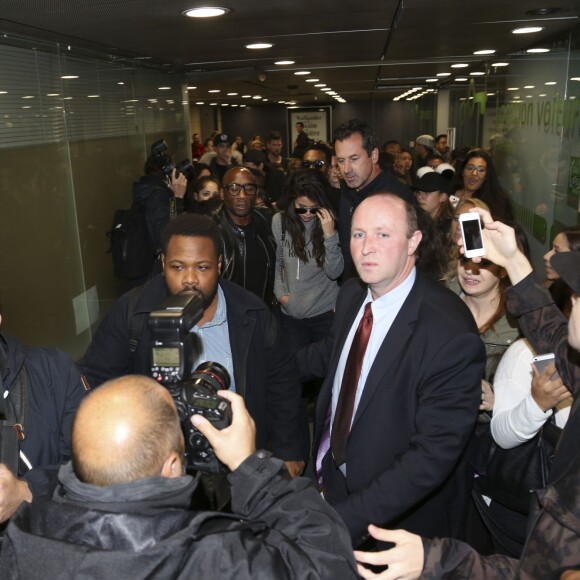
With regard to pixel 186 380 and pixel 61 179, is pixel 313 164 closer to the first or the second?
pixel 61 179

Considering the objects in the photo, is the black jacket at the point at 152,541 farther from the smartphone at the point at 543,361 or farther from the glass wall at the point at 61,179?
the glass wall at the point at 61,179

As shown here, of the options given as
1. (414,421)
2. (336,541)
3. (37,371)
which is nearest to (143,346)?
(37,371)

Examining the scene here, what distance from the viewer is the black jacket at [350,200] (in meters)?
4.06

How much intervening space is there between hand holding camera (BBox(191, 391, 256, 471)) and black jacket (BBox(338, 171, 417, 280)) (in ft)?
8.58

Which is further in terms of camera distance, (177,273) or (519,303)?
(177,273)

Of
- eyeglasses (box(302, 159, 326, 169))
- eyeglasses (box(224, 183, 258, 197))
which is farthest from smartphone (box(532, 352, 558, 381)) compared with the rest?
eyeglasses (box(302, 159, 326, 169))

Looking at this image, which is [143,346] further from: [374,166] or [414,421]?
[374,166]

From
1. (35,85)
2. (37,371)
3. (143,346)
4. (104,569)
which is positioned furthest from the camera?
(35,85)

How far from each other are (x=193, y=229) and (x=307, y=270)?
5.52ft

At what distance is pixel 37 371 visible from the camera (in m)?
1.88

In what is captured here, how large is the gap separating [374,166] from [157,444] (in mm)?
3329

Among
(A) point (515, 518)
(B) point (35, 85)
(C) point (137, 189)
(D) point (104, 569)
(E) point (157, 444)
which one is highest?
(B) point (35, 85)

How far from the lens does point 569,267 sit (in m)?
1.65

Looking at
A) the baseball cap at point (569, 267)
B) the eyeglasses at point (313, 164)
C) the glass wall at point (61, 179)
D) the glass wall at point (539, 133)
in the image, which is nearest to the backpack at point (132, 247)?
the glass wall at point (61, 179)
